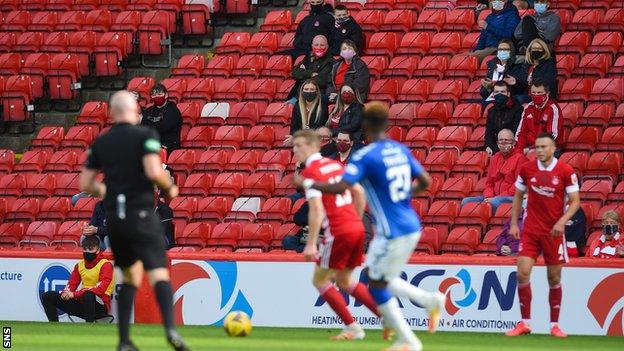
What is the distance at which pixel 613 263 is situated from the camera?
16797 mm

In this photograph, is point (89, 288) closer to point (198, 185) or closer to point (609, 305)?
point (198, 185)

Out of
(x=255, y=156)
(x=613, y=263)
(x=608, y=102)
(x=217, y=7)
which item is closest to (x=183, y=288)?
(x=255, y=156)

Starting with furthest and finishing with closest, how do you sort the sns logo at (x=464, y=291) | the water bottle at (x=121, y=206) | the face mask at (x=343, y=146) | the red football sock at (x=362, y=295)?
the face mask at (x=343, y=146) < the sns logo at (x=464, y=291) < the red football sock at (x=362, y=295) < the water bottle at (x=121, y=206)

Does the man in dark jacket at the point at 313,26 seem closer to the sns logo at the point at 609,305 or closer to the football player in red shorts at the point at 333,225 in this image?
the sns logo at the point at 609,305

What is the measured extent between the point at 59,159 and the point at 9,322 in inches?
189

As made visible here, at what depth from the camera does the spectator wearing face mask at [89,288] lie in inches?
735

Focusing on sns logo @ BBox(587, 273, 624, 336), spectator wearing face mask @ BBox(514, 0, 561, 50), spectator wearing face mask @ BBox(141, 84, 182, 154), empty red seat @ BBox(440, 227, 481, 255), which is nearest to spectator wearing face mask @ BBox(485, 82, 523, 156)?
spectator wearing face mask @ BBox(514, 0, 561, 50)

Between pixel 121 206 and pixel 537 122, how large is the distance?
9.26 metres

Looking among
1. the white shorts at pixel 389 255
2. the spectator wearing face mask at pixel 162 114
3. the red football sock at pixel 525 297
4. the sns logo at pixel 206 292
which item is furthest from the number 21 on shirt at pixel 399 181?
the spectator wearing face mask at pixel 162 114

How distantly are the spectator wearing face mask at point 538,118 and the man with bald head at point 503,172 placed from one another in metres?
0.29

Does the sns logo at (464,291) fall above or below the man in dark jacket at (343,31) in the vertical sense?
below

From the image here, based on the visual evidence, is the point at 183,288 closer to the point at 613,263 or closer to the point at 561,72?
the point at 613,263

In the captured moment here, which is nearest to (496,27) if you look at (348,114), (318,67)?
(318,67)

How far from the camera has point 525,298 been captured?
15.5m
